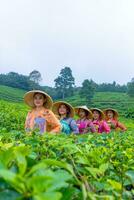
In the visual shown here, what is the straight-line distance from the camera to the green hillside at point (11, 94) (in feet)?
203

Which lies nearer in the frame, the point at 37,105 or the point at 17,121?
the point at 37,105

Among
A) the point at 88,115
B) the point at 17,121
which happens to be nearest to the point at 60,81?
the point at 17,121

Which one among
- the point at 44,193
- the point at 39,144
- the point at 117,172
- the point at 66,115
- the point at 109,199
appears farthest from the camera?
the point at 66,115

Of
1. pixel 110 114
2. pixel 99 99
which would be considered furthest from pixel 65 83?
pixel 110 114

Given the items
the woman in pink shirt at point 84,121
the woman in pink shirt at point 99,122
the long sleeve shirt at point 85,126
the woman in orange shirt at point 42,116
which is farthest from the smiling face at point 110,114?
the woman in orange shirt at point 42,116

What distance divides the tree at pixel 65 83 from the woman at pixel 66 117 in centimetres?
6445

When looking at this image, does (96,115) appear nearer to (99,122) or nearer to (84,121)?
(99,122)

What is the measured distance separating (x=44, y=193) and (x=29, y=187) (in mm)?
38

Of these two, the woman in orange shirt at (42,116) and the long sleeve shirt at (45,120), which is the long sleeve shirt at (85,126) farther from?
the long sleeve shirt at (45,120)

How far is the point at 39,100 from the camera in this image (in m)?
7.24

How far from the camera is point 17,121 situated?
1599 cm

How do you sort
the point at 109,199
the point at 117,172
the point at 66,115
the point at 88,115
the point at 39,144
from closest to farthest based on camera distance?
the point at 109,199 → the point at 117,172 → the point at 39,144 → the point at 66,115 → the point at 88,115

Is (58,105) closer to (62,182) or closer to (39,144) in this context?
(39,144)

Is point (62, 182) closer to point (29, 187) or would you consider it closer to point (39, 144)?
point (29, 187)
